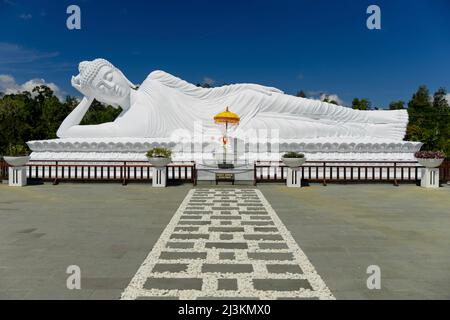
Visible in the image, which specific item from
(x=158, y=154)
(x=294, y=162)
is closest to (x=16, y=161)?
(x=158, y=154)

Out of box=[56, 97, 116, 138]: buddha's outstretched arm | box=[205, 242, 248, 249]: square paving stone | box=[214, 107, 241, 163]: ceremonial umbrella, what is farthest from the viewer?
box=[56, 97, 116, 138]: buddha's outstretched arm

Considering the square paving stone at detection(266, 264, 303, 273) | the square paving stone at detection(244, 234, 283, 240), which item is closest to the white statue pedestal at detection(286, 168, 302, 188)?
the square paving stone at detection(244, 234, 283, 240)

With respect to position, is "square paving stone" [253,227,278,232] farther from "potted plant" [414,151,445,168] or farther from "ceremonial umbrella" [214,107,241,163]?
"ceremonial umbrella" [214,107,241,163]

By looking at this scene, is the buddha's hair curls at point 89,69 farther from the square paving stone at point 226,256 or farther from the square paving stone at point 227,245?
the square paving stone at point 226,256

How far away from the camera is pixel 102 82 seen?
53.2 ft

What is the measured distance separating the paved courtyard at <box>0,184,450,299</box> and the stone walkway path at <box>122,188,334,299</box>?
0.01m

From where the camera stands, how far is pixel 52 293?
11.2 ft

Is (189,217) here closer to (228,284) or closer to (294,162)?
(228,284)

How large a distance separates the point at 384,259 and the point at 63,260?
3.51 m

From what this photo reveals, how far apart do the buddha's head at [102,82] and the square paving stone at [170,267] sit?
1332cm

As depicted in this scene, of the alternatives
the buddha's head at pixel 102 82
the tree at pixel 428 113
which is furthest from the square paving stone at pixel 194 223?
the tree at pixel 428 113

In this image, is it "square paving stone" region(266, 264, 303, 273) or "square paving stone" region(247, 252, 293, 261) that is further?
"square paving stone" region(247, 252, 293, 261)

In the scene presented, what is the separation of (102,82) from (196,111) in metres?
3.92

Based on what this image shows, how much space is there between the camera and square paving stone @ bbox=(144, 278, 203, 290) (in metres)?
3.58
